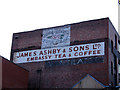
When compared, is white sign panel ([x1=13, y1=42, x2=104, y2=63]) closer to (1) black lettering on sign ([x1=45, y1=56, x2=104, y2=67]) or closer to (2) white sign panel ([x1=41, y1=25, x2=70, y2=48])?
(1) black lettering on sign ([x1=45, y1=56, x2=104, y2=67])

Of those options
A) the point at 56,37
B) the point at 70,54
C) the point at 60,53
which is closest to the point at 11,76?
the point at 60,53

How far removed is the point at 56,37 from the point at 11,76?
1026 cm

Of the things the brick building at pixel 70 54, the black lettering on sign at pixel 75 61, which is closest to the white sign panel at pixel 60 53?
the brick building at pixel 70 54

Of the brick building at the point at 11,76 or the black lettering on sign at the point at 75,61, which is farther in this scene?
the black lettering on sign at the point at 75,61

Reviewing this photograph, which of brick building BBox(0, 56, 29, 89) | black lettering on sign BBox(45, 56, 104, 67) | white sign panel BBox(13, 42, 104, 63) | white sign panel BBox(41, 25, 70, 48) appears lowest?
brick building BBox(0, 56, 29, 89)

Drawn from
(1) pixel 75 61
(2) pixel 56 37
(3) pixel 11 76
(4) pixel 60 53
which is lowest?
(3) pixel 11 76

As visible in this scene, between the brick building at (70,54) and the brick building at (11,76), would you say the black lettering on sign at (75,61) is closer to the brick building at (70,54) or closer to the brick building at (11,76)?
the brick building at (70,54)

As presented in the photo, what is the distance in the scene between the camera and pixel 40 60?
1698 inches

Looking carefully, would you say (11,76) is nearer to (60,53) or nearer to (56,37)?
(60,53)

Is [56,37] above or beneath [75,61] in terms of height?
above

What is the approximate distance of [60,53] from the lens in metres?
42.0

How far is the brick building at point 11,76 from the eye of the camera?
35656mm

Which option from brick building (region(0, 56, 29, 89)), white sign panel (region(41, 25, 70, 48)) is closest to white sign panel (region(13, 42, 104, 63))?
white sign panel (region(41, 25, 70, 48))

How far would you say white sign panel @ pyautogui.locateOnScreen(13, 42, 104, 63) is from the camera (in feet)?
130
